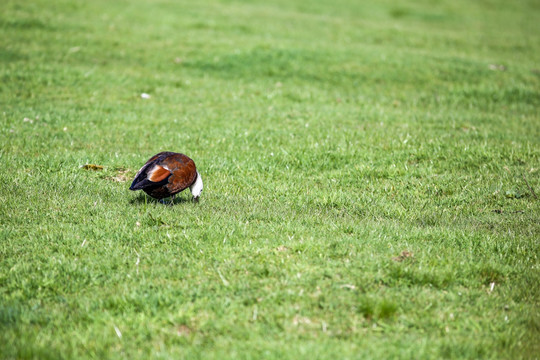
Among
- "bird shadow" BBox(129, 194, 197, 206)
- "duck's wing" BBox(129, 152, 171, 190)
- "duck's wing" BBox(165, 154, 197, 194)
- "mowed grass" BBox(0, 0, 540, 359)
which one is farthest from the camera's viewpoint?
"bird shadow" BBox(129, 194, 197, 206)

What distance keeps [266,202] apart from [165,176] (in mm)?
1625

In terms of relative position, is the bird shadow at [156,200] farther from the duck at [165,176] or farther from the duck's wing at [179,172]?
the duck's wing at [179,172]

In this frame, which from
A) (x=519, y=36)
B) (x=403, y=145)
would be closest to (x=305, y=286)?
(x=403, y=145)

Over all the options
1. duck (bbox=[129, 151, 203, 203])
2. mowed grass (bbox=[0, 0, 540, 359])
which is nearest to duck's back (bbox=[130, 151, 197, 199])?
duck (bbox=[129, 151, 203, 203])

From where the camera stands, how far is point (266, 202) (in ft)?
22.9

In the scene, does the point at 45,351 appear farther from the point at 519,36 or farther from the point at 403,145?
the point at 519,36

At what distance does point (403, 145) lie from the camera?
9.09 meters

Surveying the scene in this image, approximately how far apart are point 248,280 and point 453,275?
2.11 meters

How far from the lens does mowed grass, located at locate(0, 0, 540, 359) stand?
425 centimetres

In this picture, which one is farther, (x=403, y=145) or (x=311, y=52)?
(x=311, y=52)

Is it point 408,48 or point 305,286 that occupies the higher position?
point 408,48

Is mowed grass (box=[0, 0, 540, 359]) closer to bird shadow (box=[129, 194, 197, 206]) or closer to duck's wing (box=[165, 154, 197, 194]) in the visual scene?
bird shadow (box=[129, 194, 197, 206])

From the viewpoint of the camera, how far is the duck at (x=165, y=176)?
5.98m

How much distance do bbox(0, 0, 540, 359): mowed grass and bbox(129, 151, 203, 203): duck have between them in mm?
340
